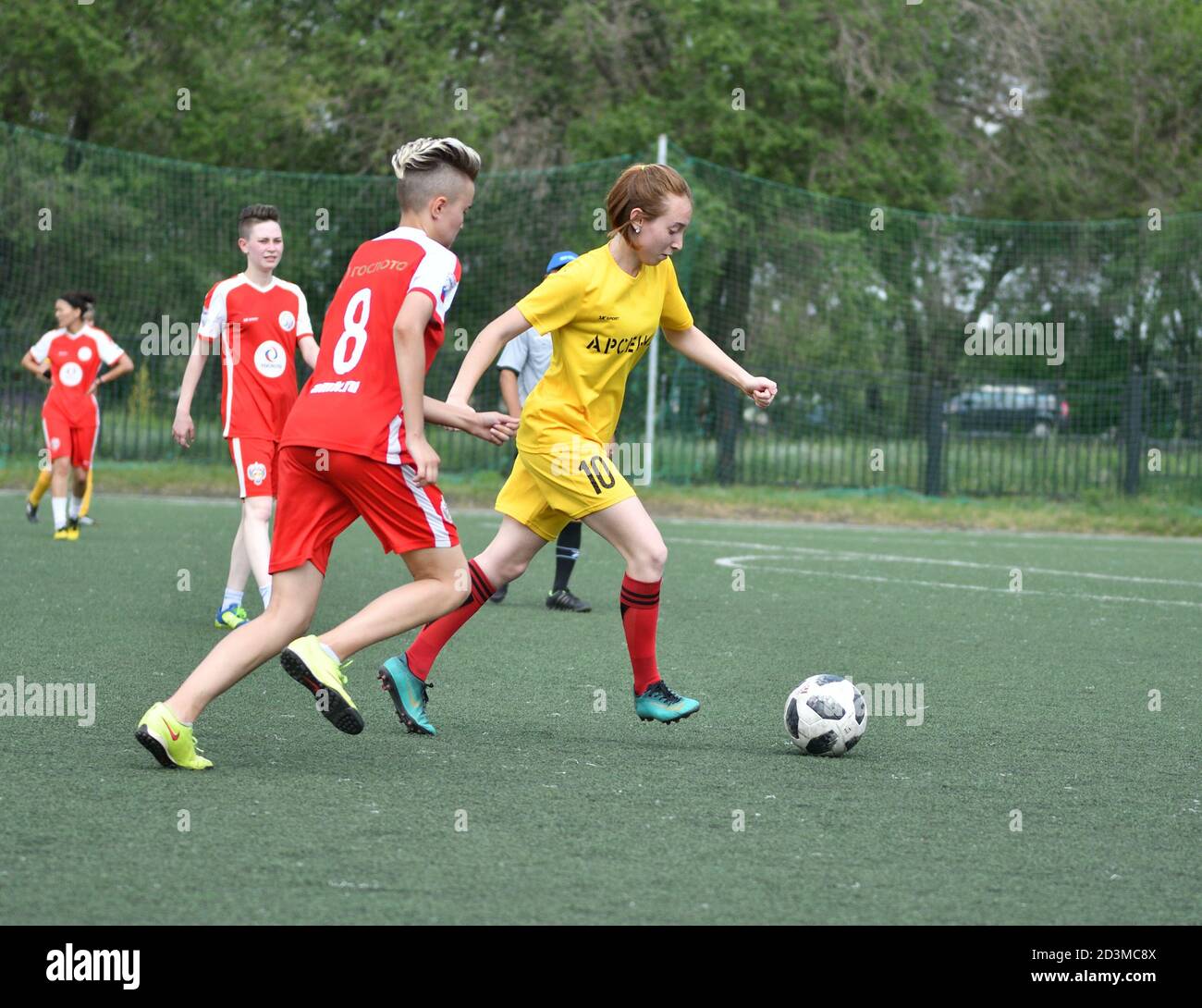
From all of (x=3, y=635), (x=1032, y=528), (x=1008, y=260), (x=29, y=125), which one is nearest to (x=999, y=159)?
(x=1008, y=260)

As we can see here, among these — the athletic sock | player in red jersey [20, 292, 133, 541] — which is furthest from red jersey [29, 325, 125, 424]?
the athletic sock

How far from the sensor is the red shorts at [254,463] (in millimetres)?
8109

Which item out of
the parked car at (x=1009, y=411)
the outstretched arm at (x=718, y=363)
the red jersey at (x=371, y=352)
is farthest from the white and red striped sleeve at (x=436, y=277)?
the parked car at (x=1009, y=411)

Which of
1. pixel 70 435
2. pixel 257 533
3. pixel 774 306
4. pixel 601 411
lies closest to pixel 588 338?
pixel 601 411

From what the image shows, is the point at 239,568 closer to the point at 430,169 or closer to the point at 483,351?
the point at 483,351

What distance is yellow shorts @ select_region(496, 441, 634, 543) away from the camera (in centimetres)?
560

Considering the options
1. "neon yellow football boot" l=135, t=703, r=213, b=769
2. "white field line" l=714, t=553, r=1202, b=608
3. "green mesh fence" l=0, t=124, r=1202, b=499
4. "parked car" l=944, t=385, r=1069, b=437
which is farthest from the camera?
"parked car" l=944, t=385, r=1069, b=437

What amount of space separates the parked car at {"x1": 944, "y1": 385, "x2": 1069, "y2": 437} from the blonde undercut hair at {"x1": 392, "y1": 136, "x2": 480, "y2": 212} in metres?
17.0

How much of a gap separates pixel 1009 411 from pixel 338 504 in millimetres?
17945

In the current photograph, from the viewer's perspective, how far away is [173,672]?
261 inches

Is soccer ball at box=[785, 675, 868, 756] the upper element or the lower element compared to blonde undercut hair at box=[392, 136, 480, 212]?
lower

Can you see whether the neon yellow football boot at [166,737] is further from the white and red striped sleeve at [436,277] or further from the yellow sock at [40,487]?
the yellow sock at [40,487]

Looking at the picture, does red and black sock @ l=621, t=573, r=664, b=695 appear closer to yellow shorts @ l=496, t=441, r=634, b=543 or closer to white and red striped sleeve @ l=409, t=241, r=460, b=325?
yellow shorts @ l=496, t=441, r=634, b=543
